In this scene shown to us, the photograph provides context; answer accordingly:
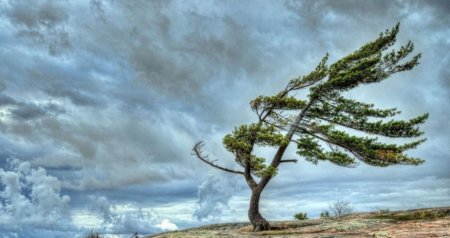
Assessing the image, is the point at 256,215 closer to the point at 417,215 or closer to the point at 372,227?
the point at 372,227

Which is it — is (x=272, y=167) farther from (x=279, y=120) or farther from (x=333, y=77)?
(x=333, y=77)

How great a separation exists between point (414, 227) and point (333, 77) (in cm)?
1257

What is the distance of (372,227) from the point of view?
61.6 feet

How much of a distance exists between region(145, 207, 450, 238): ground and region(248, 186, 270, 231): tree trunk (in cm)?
56

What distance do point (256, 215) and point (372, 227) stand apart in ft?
26.2

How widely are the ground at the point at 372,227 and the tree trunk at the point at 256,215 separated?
56 cm

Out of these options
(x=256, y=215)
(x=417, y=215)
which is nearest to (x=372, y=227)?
(x=417, y=215)

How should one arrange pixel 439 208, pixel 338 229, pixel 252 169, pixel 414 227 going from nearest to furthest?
pixel 414 227 → pixel 338 229 → pixel 439 208 → pixel 252 169

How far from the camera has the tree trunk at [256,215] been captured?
81.0ft

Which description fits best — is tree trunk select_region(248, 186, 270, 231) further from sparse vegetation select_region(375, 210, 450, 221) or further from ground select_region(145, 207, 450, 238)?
sparse vegetation select_region(375, 210, 450, 221)

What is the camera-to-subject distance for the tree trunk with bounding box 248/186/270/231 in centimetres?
2468

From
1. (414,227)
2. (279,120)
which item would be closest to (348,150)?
(279,120)

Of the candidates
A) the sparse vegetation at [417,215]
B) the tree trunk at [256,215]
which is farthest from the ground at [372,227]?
the tree trunk at [256,215]

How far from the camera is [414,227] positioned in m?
16.3
